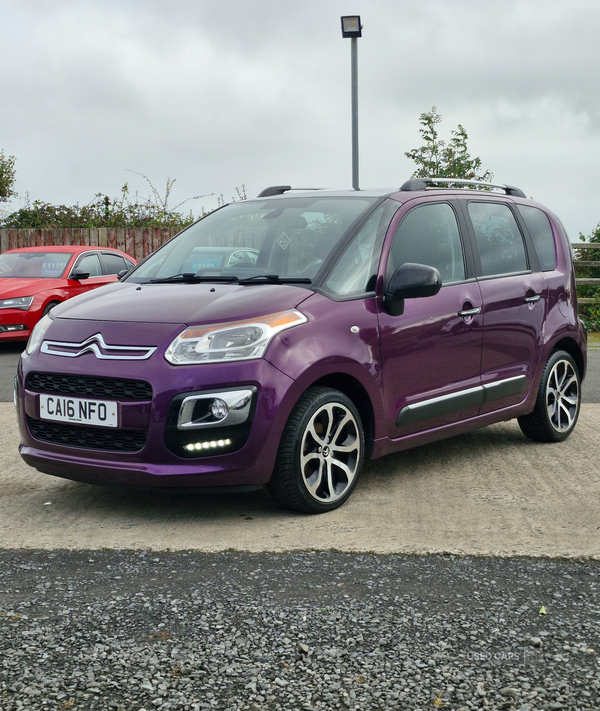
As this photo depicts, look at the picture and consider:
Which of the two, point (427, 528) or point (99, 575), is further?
point (427, 528)

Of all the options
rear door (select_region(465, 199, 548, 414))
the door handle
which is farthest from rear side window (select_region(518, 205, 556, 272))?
the door handle

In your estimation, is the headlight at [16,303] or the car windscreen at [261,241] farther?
the headlight at [16,303]

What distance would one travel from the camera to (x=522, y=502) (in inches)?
201

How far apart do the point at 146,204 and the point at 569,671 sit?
74.5 feet

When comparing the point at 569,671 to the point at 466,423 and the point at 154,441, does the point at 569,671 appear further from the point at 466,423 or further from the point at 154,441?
the point at 466,423

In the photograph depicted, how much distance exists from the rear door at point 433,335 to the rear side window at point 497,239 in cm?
21

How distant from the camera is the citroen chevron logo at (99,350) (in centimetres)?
454

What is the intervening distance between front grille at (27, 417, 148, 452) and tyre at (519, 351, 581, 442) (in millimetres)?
3211

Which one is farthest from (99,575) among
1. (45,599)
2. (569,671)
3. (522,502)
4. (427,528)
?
(522,502)

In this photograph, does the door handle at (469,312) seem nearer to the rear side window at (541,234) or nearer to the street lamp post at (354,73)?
the rear side window at (541,234)

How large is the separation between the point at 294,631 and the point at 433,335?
8.38 ft

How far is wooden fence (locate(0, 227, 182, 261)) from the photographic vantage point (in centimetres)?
2266

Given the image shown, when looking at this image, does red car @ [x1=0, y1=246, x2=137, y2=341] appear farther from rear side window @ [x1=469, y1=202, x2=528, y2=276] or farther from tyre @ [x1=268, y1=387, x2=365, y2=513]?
tyre @ [x1=268, y1=387, x2=365, y2=513]

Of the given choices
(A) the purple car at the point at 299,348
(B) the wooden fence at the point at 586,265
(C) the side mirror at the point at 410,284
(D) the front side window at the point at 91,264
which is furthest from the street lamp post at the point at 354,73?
(C) the side mirror at the point at 410,284
